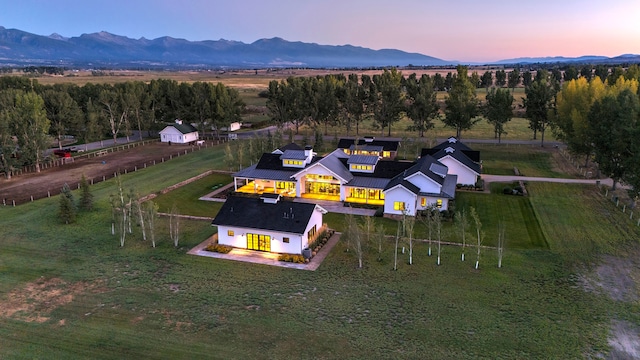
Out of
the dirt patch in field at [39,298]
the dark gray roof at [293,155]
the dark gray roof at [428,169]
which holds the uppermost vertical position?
the dark gray roof at [293,155]

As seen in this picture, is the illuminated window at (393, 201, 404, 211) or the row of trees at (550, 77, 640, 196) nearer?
the row of trees at (550, 77, 640, 196)

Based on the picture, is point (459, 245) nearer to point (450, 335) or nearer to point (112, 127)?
point (450, 335)

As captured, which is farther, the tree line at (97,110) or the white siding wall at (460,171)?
the tree line at (97,110)

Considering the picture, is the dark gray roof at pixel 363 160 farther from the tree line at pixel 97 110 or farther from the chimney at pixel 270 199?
the tree line at pixel 97 110

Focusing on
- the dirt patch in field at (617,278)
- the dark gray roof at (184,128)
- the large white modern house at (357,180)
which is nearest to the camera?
the dirt patch in field at (617,278)

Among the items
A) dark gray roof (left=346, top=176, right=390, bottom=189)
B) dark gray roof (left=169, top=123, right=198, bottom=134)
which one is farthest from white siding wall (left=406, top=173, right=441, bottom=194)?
dark gray roof (left=169, top=123, right=198, bottom=134)

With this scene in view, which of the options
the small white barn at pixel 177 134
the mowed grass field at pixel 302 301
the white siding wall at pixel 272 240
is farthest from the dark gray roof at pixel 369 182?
the small white barn at pixel 177 134

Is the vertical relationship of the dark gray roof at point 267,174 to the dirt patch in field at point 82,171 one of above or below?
above

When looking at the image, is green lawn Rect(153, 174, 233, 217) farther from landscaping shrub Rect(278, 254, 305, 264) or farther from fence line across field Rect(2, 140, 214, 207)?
landscaping shrub Rect(278, 254, 305, 264)
